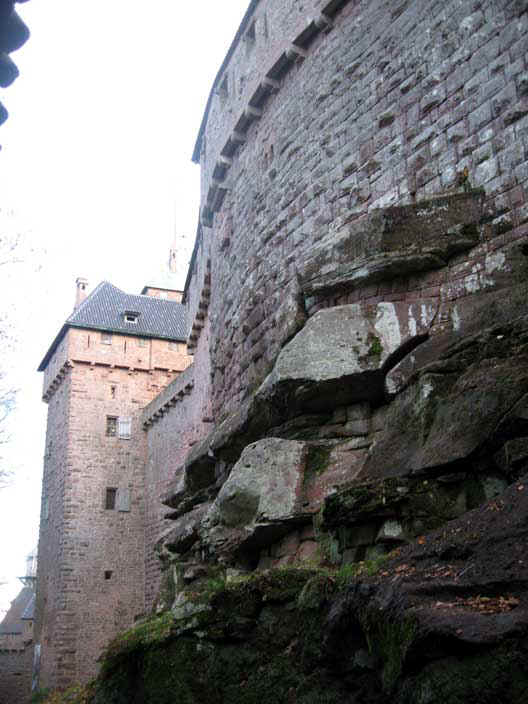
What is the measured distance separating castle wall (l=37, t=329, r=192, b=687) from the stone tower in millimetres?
33

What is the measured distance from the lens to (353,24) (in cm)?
874

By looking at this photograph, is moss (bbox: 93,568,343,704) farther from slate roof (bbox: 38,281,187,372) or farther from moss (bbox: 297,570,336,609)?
slate roof (bbox: 38,281,187,372)

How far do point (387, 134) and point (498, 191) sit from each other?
175 cm

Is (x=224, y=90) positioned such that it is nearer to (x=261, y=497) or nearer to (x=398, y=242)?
(x=398, y=242)

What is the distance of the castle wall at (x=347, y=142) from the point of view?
6.57 m

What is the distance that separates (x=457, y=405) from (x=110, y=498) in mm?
23083

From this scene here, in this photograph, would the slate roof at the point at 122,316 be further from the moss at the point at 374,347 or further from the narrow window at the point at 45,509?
the moss at the point at 374,347

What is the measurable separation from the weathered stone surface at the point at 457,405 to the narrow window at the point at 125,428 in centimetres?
2231

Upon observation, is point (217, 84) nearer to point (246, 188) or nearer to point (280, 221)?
point (246, 188)

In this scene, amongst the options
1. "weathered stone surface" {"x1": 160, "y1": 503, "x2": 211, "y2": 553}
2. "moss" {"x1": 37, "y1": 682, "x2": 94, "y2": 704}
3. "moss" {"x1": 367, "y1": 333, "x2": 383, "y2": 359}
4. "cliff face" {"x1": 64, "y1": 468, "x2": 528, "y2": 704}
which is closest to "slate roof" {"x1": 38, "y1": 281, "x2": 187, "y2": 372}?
"moss" {"x1": 37, "y1": 682, "x2": 94, "y2": 704}

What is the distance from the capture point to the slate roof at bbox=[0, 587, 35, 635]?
42938 millimetres

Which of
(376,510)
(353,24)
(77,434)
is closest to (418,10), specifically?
(353,24)

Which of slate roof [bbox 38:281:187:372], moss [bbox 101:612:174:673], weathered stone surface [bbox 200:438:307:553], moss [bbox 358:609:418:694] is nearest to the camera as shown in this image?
moss [bbox 358:609:418:694]

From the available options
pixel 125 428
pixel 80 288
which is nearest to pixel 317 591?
pixel 125 428
